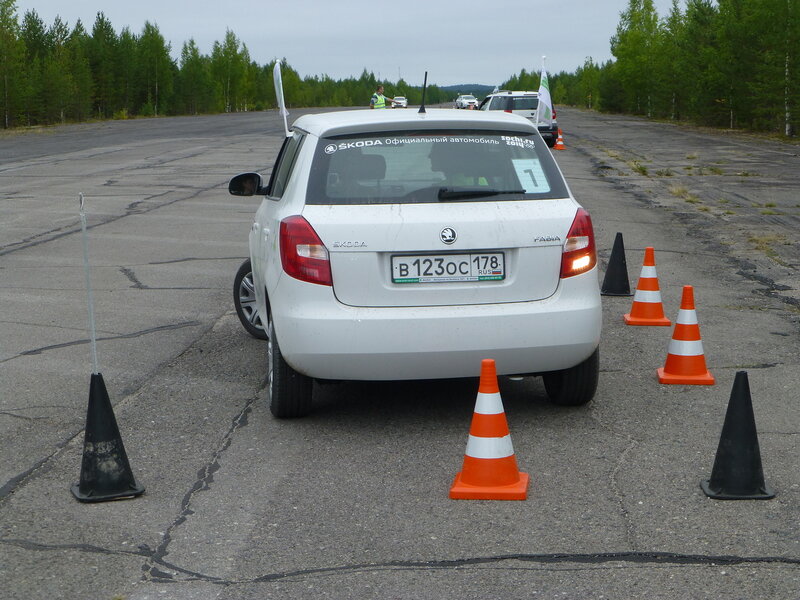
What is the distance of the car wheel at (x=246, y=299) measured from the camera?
26.1ft

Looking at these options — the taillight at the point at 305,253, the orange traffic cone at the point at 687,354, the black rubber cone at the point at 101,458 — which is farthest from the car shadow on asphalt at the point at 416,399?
the black rubber cone at the point at 101,458

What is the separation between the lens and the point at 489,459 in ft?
15.5

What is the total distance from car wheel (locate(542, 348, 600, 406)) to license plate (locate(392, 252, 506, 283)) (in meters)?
0.75

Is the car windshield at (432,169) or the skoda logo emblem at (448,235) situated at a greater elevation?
the car windshield at (432,169)

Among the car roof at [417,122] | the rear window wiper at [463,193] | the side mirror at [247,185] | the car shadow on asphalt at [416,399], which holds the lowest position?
the car shadow on asphalt at [416,399]

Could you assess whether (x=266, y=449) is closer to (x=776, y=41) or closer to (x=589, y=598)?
(x=589, y=598)

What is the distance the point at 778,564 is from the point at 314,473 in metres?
2.05

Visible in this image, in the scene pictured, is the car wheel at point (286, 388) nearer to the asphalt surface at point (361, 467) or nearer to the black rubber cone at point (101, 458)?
the asphalt surface at point (361, 467)

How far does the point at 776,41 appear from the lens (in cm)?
4316

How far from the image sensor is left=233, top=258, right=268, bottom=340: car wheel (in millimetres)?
7965

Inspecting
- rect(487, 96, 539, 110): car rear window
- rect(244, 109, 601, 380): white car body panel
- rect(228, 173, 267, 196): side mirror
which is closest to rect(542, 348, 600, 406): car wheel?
rect(244, 109, 601, 380): white car body panel

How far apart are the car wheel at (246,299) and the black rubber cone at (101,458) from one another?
327 cm

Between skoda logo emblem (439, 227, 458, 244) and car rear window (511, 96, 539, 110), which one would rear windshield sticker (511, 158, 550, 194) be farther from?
car rear window (511, 96, 539, 110)

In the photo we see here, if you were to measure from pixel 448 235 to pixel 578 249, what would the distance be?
718 millimetres
